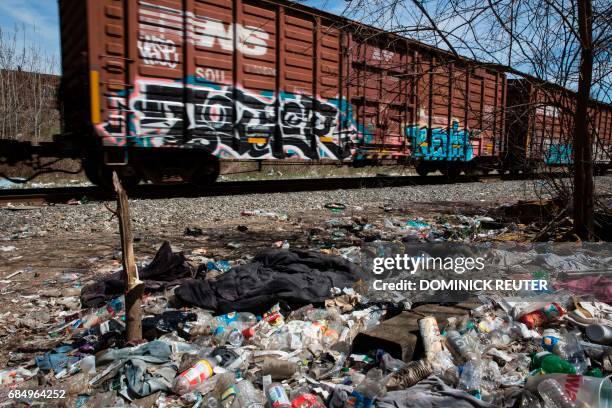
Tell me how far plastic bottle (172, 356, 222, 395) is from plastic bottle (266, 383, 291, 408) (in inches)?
12.4

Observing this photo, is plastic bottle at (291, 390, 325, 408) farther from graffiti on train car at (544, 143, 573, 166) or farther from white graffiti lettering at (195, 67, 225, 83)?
white graffiti lettering at (195, 67, 225, 83)

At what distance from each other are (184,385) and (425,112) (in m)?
11.0

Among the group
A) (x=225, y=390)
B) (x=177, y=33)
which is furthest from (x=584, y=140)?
(x=177, y=33)

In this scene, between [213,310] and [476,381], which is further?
[213,310]

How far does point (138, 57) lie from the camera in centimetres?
693

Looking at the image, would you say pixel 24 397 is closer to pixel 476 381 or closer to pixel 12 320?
pixel 12 320

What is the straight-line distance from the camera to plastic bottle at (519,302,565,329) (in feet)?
7.86

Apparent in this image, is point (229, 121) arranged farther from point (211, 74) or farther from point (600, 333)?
point (600, 333)

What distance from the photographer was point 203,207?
664cm

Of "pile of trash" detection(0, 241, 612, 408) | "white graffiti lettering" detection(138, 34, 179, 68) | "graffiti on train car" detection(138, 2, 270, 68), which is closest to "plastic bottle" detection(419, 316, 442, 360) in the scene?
"pile of trash" detection(0, 241, 612, 408)

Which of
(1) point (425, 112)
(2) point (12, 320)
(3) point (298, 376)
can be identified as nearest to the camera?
(3) point (298, 376)

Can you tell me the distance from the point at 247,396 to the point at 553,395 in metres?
1.19

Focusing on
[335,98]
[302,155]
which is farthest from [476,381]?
[335,98]

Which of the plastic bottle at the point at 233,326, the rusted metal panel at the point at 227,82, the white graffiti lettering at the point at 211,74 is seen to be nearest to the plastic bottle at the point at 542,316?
the plastic bottle at the point at 233,326
